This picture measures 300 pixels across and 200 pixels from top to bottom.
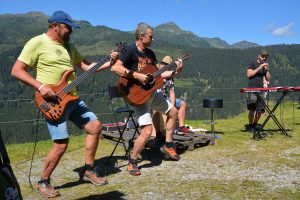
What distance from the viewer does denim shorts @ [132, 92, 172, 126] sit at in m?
6.53

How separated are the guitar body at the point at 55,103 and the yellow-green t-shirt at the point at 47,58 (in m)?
0.14

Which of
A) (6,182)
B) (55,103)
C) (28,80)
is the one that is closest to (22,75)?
(28,80)

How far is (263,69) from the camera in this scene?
426 inches

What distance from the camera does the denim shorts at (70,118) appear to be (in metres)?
5.27

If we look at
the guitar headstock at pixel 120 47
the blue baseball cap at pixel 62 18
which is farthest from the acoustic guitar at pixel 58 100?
the guitar headstock at pixel 120 47

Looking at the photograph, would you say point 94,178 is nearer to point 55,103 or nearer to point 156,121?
point 55,103

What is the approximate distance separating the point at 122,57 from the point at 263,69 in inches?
222

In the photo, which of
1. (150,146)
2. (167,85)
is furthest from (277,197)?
(167,85)

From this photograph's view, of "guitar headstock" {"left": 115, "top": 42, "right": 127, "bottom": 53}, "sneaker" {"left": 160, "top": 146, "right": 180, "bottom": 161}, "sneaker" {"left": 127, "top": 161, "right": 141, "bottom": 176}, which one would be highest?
"guitar headstock" {"left": 115, "top": 42, "right": 127, "bottom": 53}

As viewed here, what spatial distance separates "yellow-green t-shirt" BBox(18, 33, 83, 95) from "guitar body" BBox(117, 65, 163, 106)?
52.2 inches

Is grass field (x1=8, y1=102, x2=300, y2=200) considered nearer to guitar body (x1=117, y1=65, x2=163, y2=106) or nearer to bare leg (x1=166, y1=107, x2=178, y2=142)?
bare leg (x1=166, y1=107, x2=178, y2=142)

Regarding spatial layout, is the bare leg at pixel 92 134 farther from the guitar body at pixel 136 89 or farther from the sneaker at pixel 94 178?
the guitar body at pixel 136 89

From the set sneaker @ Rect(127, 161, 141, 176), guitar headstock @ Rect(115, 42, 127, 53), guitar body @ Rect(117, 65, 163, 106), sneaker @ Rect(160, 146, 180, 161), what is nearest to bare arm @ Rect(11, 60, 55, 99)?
guitar headstock @ Rect(115, 42, 127, 53)

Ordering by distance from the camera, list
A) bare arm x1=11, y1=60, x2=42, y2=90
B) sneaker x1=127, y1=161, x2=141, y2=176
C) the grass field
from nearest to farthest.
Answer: bare arm x1=11, y1=60, x2=42, y2=90
the grass field
sneaker x1=127, y1=161, x2=141, y2=176
